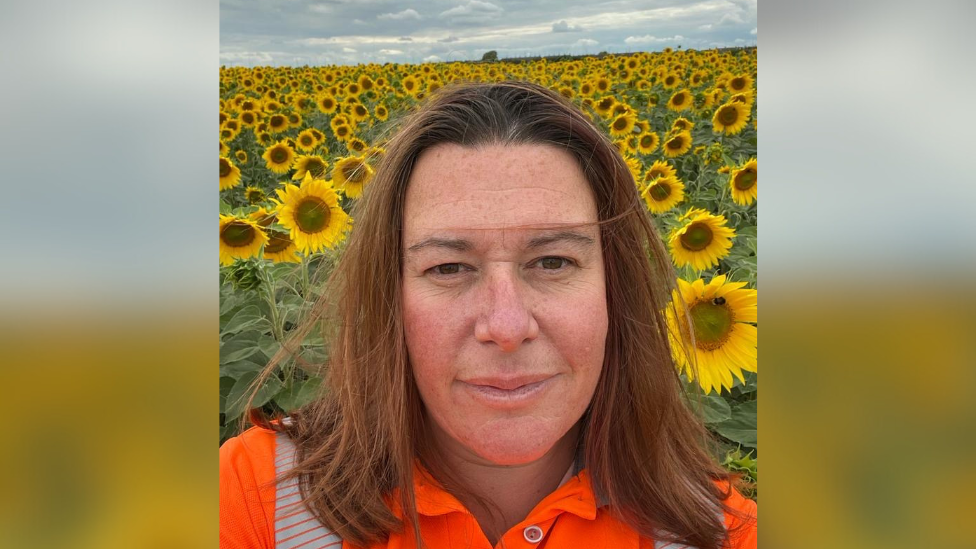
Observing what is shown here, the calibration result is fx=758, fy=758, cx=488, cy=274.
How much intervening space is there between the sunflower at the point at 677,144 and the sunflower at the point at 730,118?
0.47 feet

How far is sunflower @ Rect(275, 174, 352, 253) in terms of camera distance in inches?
63.5

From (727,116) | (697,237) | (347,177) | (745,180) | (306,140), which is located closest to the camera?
(697,237)

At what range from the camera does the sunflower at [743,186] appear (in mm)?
1963

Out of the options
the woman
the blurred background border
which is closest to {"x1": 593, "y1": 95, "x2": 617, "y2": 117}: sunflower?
the woman

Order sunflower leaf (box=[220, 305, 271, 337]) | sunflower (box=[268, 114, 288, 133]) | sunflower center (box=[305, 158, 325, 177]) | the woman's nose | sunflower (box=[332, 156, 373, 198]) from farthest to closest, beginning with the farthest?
sunflower (box=[268, 114, 288, 133]) < sunflower center (box=[305, 158, 325, 177]) < sunflower (box=[332, 156, 373, 198]) < sunflower leaf (box=[220, 305, 271, 337]) < the woman's nose

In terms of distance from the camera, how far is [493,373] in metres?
0.71

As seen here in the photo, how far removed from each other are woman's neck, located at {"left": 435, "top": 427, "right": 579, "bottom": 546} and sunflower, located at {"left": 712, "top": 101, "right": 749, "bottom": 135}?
2.18 m

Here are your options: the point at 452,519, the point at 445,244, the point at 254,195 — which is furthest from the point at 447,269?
the point at 254,195

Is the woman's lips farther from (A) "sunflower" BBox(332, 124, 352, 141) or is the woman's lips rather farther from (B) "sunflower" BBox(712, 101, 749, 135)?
(A) "sunflower" BBox(332, 124, 352, 141)

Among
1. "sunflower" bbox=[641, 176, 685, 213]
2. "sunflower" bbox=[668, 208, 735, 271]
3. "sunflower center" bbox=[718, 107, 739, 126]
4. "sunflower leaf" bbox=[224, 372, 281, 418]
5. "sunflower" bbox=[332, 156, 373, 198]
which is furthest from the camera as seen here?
"sunflower center" bbox=[718, 107, 739, 126]
